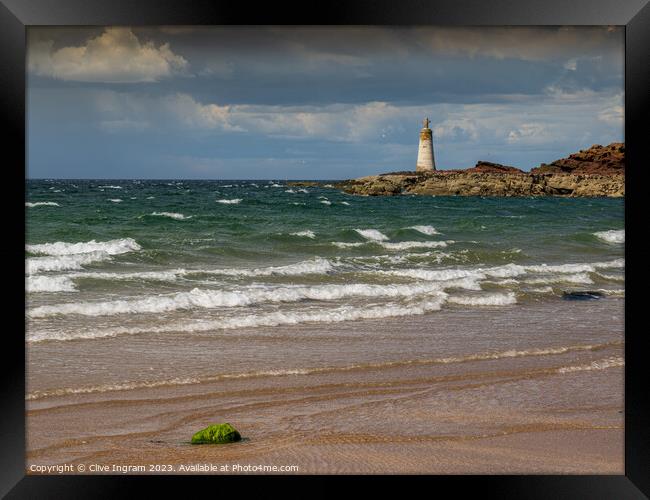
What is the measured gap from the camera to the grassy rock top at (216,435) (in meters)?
3.22

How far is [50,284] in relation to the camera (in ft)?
24.4

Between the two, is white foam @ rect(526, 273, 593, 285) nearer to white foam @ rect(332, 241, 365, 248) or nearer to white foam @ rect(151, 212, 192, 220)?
white foam @ rect(332, 241, 365, 248)

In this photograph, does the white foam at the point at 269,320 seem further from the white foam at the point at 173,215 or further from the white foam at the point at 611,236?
the white foam at the point at 173,215

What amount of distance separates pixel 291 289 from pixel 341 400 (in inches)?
147

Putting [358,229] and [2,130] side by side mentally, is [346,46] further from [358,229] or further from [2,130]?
[358,229]

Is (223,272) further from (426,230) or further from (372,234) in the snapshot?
(426,230)

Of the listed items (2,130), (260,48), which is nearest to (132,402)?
(2,130)

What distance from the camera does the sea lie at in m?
4.93

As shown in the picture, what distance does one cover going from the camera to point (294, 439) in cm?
336

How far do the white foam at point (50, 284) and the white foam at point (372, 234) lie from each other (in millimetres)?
6004

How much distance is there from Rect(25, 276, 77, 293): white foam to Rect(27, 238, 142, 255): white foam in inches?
73.6

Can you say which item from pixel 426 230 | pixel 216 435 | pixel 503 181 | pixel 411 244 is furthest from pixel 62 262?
pixel 503 181

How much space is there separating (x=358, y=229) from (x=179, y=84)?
196 inches

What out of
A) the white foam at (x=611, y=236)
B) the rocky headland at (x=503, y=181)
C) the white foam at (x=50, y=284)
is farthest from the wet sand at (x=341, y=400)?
the rocky headland at (x=503, y=181)
